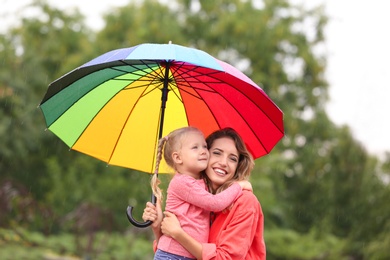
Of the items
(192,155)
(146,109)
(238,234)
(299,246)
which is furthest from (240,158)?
(299,246)

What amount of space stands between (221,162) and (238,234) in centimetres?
48

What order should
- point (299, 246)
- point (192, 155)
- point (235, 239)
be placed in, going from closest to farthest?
point (235, 239) < point (192, 155) < point (299, 246)

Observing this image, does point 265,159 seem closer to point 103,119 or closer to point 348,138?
point 348,138

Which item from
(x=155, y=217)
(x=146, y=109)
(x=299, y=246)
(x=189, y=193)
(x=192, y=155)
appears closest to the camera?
(x=189, y=193)

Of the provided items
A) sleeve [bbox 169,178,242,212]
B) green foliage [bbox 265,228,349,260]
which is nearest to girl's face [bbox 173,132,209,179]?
sleeve [bbox 169,178,242,212]

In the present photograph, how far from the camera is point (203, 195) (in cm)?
423

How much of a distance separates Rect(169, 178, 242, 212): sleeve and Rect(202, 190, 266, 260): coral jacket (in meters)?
0.05

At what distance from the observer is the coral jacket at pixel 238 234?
4137 mm

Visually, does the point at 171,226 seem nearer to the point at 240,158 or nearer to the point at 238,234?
the point at 238,234

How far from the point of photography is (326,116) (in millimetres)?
23984

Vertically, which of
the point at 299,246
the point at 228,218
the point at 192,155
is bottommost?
the point at 228,218

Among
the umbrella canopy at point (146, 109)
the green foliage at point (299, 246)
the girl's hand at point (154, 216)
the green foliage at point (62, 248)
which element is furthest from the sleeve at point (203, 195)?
the green foliage at point (299, 246)

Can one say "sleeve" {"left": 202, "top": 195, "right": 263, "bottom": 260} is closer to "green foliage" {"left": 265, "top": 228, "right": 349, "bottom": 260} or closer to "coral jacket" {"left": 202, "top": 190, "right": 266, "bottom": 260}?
"coral jacket" {"left": 202, "top": 190, "right": 266, "bottom": 260}

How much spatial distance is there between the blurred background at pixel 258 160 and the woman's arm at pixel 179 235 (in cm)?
963
